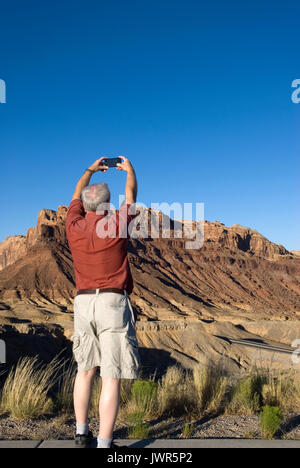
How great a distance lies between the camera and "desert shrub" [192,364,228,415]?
5031mm

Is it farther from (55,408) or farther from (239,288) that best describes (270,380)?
(239,288)

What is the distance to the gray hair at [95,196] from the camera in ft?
10.8

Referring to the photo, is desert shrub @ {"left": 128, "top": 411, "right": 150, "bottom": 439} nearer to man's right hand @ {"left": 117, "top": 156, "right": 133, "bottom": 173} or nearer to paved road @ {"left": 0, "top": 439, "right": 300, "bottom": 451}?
paved road @ {"left": 0, "top": 439, "right": 300, "bottom": 451}

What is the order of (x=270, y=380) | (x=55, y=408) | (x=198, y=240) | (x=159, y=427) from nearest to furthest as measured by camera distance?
1. (x=159, y=427)
2. (x=55, y=408)
3. (x=270, y=380)
4. (x=198, y=240)

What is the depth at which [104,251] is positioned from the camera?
320 centimetres

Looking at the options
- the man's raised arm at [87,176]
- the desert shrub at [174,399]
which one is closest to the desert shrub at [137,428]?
the desert shrub at [174,399]

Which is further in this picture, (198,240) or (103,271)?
(198,240)

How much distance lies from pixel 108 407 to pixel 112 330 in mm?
526

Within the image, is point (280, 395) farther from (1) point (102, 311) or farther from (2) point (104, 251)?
(2) point (104, 251)

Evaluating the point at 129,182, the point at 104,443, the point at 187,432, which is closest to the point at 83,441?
the point at 104,443

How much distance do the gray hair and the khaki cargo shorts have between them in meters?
0.67

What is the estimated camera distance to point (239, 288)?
99.6m
